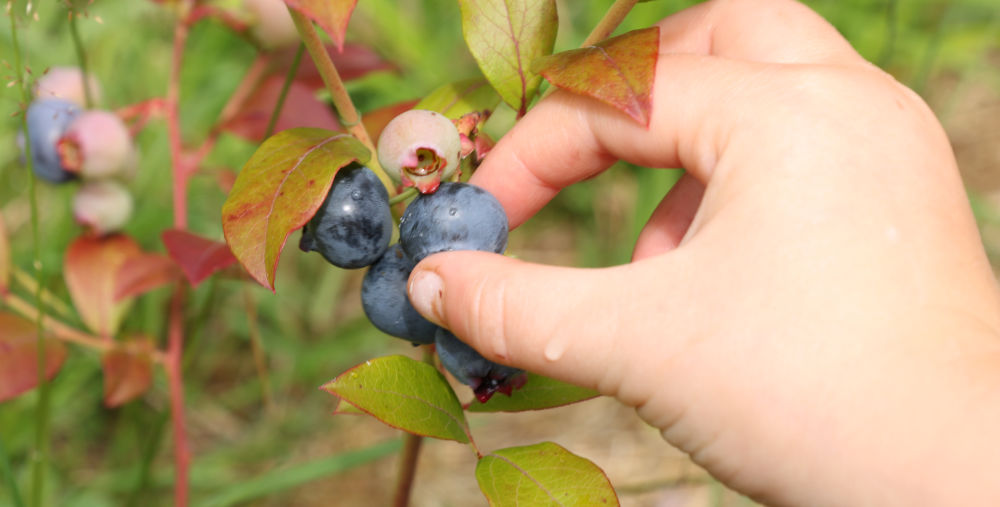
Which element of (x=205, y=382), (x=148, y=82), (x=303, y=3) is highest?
(x=303, y=3)

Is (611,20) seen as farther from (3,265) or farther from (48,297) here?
(48,297)

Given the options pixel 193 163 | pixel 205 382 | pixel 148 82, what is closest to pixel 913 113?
pixel 193 163

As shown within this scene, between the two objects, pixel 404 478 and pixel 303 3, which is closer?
pixel 303 3

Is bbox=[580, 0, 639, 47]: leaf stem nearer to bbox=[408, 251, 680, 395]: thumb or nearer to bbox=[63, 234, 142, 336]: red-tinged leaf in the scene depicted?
bbox=[408, 251, 680, 395]: thumb

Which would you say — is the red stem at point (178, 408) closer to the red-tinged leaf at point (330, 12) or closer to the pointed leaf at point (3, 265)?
the pointed leaf at point (3, 265)

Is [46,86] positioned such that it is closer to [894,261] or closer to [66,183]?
[66,183]

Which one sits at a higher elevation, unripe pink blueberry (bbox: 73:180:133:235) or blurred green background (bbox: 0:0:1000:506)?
unripe pink blueberry (bbox: 73:180:133:235)

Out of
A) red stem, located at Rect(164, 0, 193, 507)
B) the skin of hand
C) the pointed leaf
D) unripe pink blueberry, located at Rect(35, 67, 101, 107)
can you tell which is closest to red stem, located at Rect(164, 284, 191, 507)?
red stem, located at Rect(164, 0, 193, 507)

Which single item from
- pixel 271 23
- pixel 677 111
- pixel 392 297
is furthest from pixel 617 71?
pixel 271 23
